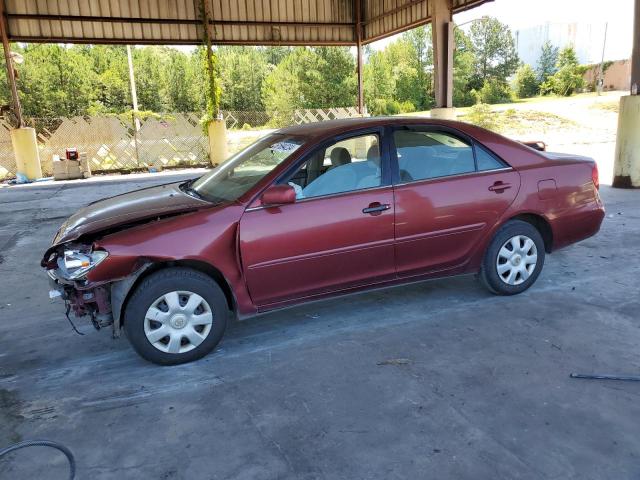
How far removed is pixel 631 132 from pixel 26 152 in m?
15.4

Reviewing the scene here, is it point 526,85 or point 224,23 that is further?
point 526,85

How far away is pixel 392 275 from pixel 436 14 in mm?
11276

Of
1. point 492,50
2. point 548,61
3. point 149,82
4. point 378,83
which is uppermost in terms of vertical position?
point 492,50

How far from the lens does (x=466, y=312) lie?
4.40 m

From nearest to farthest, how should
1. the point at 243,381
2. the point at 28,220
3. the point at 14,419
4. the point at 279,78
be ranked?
the point at 14,419, the point at 243,381, the point at 28,220, the point at 279,78

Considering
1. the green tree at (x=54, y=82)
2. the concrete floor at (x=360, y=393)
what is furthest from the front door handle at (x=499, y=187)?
the green tree at (x=54, y=82)

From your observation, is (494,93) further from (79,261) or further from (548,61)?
(79,261)

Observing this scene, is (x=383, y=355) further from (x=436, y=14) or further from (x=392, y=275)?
(x=436, y=14)

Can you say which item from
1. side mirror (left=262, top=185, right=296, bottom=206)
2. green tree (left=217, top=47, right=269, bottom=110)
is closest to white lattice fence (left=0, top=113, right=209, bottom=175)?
side mirror (left=262, top=185, right=296, bottom=206)

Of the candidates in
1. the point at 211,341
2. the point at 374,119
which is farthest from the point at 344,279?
the point at 374,119

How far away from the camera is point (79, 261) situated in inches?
135

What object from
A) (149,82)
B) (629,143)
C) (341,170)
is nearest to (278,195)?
(341,170)

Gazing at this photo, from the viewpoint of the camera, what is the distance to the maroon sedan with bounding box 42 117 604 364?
354cm

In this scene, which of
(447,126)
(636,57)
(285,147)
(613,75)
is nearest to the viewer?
(285,147)
